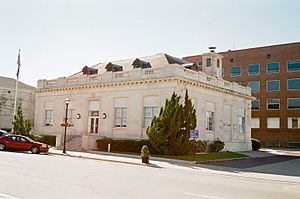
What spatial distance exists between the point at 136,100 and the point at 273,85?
35.0 m

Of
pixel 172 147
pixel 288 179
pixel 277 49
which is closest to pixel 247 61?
pixel 277 49

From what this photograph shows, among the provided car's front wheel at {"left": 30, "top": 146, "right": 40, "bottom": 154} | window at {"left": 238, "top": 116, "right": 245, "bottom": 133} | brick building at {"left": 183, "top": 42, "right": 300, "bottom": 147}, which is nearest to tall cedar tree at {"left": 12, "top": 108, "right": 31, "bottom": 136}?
car's front wheel at {"left": 30, "top": 146, "right": 40, "bottom": 154}

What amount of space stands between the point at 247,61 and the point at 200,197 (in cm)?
5773

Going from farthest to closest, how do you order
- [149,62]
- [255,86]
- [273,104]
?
1. [255,86]
2. [273,104]
3. [149,62]

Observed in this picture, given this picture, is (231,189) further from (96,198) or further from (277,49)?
(277,49)

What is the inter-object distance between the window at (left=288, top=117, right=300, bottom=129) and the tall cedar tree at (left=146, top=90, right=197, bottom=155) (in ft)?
118

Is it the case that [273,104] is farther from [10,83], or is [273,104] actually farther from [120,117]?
[10,83]

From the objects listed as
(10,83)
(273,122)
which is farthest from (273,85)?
(10,83)

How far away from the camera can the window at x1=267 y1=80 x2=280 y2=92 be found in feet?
201

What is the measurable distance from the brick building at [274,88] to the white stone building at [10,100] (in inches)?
1239

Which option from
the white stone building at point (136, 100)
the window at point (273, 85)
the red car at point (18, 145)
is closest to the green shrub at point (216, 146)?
the white stone building at point (136, 100)

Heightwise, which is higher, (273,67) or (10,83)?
(273,67)

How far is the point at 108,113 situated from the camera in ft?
123

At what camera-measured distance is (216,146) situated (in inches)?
1393
